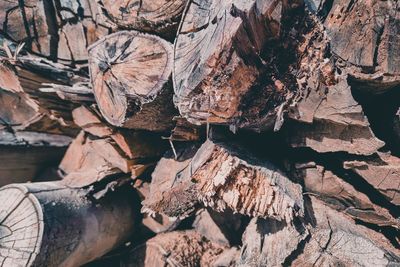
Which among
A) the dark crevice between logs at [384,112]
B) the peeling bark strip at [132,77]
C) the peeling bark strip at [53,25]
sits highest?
the peeling bark strip at [53,25]

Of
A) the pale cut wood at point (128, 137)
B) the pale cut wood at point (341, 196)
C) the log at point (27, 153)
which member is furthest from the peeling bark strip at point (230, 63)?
the log at point (27, 153)

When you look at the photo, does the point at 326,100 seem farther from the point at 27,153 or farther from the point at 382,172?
the point at 27,153

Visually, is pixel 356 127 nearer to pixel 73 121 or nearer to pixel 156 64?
pixel 156 64

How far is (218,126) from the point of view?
1613 mm

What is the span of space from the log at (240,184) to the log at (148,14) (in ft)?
1.59

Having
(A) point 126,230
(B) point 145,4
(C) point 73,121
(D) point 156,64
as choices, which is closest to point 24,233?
(A) point 126,230

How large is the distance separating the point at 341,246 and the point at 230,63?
0.77 metres

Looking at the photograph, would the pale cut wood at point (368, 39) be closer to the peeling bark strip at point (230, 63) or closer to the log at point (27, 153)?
the peeling bark strip at point (230, 63)

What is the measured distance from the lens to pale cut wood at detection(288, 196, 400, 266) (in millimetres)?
1438

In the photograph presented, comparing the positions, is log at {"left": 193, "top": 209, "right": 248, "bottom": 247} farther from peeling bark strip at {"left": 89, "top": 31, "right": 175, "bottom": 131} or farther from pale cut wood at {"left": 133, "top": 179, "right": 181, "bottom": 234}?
peeling bark strip at {"left": 89, "top": 31, "right": 175, "bottom": 131}

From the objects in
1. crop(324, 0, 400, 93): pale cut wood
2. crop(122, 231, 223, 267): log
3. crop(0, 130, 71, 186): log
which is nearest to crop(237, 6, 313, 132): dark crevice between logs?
crop(324, 0, 400, 93): pale cut wood

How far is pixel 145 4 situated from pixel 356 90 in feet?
2.85

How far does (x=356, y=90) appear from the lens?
1585mm

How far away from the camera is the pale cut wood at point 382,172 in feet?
4.90
